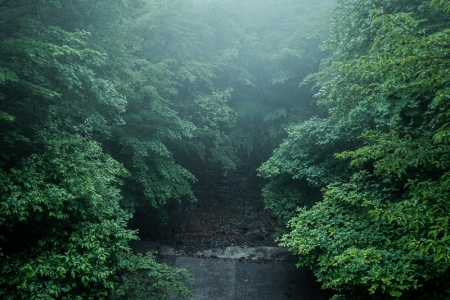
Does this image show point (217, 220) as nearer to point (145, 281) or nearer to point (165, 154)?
point (165, 154)

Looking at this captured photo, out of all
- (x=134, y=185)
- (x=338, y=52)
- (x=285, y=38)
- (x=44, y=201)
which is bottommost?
(x=44, y=201)

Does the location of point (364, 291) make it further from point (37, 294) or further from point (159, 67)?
point (159, 67)

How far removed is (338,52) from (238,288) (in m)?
5.88

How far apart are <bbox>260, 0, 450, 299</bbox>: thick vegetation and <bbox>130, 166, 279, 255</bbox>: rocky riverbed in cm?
247

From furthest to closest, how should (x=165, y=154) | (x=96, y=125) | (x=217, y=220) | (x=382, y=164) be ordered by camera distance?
(x=217, y=220), (x=165, y=154), (x=96, y=125), (x=382, y=164)

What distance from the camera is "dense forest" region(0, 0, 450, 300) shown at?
12.1 ft

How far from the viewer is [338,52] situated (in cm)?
676

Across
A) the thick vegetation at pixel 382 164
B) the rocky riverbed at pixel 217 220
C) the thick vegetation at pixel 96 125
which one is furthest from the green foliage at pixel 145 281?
the rocky riverbed at pixel 217 220

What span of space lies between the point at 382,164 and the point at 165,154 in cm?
547

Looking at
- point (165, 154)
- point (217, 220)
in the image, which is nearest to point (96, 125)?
point (165, 154)

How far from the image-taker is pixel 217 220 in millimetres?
11500

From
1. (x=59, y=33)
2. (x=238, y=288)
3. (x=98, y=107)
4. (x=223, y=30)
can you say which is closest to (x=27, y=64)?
(x=59, y=33)

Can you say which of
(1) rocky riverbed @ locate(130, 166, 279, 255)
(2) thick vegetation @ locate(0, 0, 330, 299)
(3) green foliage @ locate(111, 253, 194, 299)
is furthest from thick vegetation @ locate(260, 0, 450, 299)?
(2) thick vegetation @ locate(0, 0, 330, 299)

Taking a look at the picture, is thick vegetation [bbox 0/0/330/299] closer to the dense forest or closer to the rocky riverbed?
the dense forest
